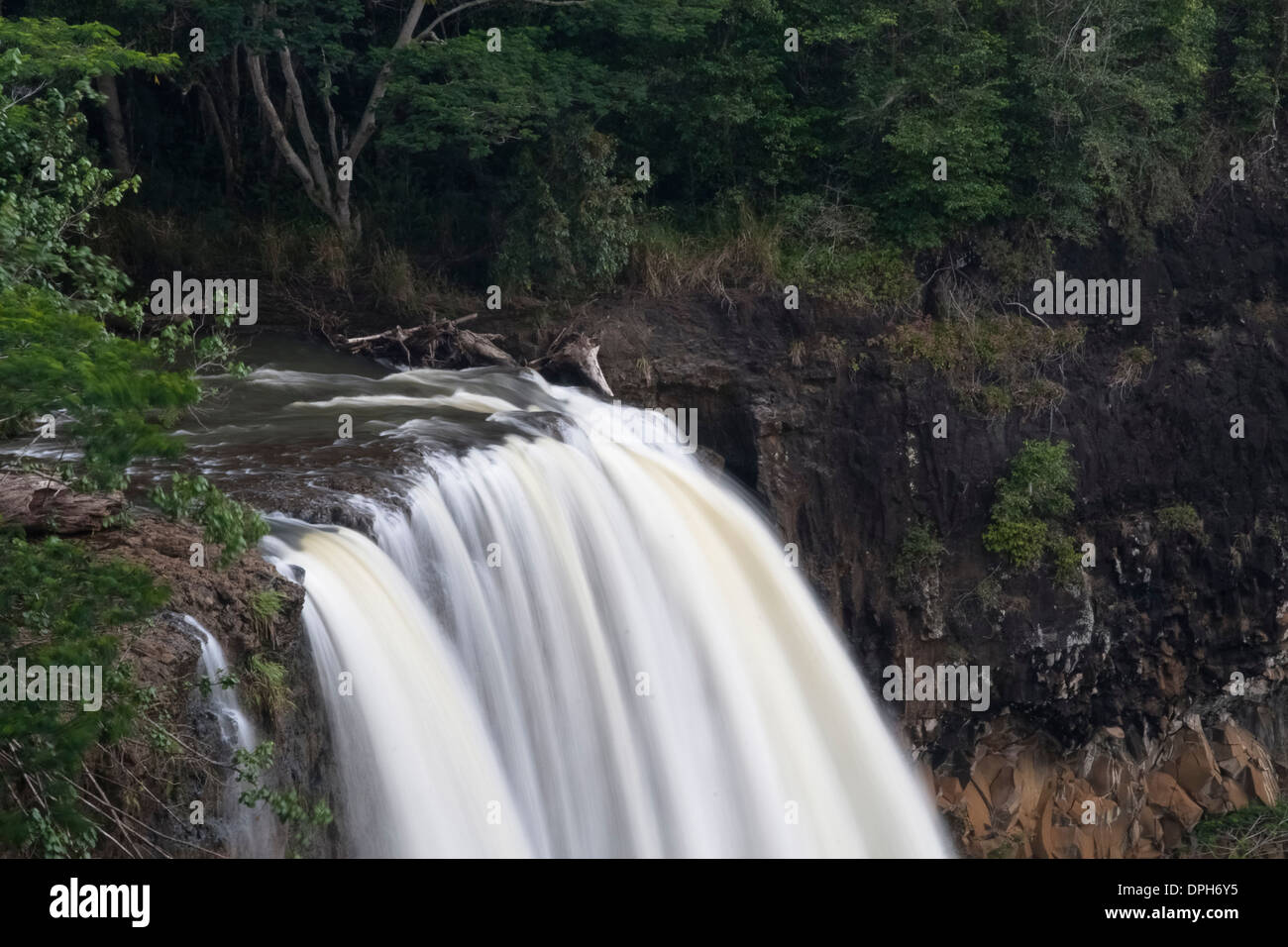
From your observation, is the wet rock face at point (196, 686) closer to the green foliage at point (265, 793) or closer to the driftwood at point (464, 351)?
the green foliage at point (265, 793)

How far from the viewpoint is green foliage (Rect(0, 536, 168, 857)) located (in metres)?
7.10

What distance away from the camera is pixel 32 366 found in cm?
704

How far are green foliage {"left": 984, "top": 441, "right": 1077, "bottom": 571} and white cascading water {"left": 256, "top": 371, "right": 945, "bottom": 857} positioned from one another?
11.8 feet

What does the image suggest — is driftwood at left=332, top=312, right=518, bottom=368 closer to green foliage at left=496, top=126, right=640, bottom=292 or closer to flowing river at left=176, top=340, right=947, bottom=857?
flowing river at left=176, top=340, right=947, bottom=857

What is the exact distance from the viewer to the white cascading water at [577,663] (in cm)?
1047

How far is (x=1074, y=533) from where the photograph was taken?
61.7 feet

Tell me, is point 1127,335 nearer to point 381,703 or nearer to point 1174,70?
point 1174,70

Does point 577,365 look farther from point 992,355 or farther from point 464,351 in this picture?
point 992,355

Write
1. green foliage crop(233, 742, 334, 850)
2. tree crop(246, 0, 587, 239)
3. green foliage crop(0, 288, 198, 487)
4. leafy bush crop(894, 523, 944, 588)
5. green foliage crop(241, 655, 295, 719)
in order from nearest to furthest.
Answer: green foliage crop(0, 288, 198, 487), green foliage crop(233, 742, 334, 850), green foliage crop(241, 655, 295, 719), leafy bush crop(894, 523, 944, 588), tree crop(246, 0, 587, 239)

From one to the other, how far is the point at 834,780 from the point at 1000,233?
375 inches

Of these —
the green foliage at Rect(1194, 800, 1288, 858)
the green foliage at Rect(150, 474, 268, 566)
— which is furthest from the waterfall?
the green foliage at Rect(1194, 800, 1288, 858)

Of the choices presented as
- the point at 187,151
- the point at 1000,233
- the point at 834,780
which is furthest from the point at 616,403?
the point at 187,151

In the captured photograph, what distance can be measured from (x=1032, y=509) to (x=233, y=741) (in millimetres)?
12717

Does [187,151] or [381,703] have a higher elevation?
[187,151]
